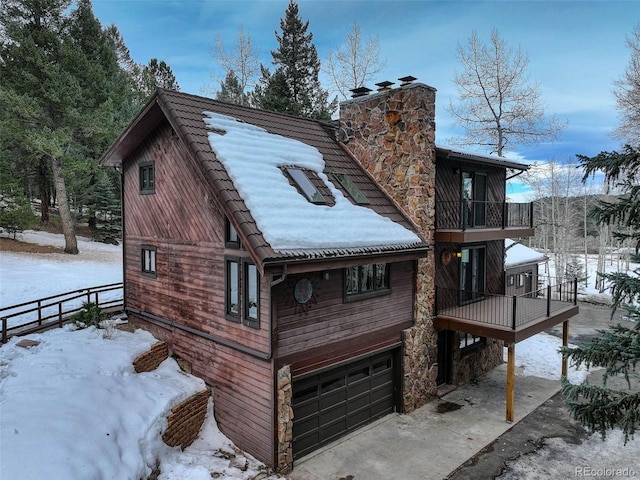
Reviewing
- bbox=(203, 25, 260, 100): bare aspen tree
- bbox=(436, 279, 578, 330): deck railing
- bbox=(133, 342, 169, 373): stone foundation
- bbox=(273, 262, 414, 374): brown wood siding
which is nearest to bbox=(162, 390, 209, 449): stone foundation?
bbox=(133, 342, 169, 373): stone foundation

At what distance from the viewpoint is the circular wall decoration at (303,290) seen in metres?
8.36

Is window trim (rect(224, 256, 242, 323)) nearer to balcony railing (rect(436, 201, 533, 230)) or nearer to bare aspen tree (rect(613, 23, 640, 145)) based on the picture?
balcony railing (rect(436, 201, 533, 230))

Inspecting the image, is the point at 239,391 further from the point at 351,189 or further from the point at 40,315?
the point at 40,315

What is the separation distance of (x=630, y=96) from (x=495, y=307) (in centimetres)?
1387

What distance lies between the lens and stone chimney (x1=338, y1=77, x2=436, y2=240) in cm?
1111

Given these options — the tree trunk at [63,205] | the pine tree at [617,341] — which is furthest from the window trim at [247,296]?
the tree trunk at [63,205]

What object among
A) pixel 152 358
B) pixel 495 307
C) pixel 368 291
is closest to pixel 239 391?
pixel 152 358

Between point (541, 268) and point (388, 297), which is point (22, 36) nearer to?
point (388, 297)

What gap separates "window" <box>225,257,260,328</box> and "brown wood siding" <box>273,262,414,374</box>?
1.74 feet

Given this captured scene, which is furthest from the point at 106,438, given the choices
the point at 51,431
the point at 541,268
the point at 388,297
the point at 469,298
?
the point at 541,268

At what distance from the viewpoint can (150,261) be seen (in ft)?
38.7

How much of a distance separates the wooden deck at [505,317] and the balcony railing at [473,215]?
248 cm

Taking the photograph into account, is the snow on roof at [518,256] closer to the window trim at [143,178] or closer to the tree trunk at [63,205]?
the window trim at [143,178]

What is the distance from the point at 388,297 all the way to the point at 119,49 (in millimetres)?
39796
